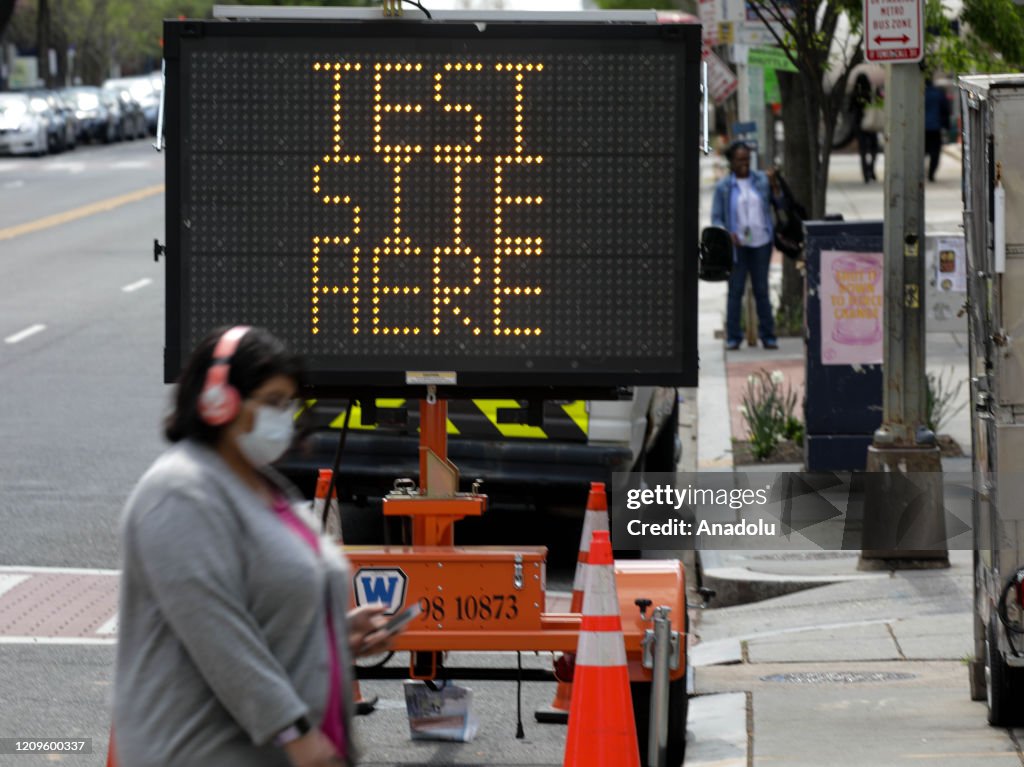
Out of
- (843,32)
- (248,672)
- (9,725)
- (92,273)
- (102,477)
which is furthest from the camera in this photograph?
(92,273)

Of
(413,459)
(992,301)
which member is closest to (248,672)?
(992,301)

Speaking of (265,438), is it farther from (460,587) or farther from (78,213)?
(78,213)

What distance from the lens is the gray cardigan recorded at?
3.53 meters

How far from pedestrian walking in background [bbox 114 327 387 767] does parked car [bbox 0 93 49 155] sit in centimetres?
5020

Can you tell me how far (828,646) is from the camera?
8.77 meters

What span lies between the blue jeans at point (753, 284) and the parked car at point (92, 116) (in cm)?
4367

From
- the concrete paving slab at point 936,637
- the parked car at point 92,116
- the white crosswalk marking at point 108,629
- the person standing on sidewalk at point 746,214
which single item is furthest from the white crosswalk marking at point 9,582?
the parked car at point 92,116

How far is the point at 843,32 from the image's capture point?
2233cm

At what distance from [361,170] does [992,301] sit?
2.20 metres

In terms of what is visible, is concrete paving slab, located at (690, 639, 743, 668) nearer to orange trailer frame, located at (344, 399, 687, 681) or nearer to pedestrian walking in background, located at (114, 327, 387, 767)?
orange trailer frame, located at (344, 399, 687, 681)

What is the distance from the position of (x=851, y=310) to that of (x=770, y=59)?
8235mm

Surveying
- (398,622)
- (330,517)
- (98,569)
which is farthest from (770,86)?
(398,622)

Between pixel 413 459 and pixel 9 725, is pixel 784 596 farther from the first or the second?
pixel 9 725

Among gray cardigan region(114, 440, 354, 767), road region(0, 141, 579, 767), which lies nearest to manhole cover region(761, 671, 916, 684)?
road region(0, 141, 579, 767)
